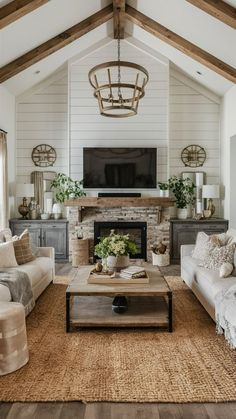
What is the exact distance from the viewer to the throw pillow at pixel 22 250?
4809 mm

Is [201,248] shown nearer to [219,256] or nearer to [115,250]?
[219,256]

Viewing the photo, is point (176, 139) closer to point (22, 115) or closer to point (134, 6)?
point (134, 6)

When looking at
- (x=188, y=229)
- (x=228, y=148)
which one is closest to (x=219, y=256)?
(x=188, y=229)

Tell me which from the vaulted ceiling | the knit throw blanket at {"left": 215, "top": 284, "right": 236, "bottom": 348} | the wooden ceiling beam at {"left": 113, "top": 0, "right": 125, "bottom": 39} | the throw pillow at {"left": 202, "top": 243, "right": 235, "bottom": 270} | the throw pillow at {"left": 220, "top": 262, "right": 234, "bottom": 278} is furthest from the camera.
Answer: the wooden ceiling beam at {"left": 113, "top": 0, "right": 125, "bottom": 39}

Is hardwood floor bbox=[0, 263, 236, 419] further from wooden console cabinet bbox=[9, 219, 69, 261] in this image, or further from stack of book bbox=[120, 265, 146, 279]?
wooden console cabinet bbox=[9, 219, 69, 261]

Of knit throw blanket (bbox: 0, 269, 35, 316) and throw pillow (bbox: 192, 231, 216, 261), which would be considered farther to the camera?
throw pillow (bbox: 192, 231, 216, 261)

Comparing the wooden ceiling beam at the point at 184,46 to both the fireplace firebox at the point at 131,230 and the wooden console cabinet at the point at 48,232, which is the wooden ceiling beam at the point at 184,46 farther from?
the wooden console cabinet at the point at 48,232

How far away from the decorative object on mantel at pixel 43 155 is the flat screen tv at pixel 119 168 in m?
0.81

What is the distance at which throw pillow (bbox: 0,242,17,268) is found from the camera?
14.8 feet

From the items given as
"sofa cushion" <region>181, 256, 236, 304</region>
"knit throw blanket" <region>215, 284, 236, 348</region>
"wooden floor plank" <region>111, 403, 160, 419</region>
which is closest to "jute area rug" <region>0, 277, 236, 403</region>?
"wooden floor plank" <region>111, 403, 160, 419</region>

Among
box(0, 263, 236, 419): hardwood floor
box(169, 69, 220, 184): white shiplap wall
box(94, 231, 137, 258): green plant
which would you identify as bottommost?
box(0, 263, 236, 419): hardwood floor

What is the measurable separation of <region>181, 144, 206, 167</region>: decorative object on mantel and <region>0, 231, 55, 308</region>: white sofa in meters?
3.72

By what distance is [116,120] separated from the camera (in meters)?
7.60

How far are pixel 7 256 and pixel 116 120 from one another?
13.4ft
